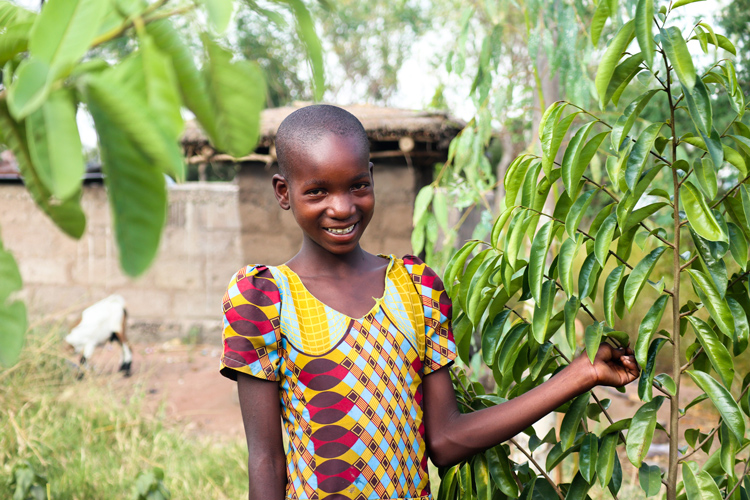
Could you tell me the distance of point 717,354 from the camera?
38.8 inches

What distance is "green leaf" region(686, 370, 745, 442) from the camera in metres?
0.95

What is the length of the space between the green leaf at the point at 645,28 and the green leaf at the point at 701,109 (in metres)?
0.13

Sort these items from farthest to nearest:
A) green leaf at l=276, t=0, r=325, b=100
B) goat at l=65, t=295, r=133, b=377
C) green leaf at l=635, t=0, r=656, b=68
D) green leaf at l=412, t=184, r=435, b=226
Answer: goat at l=65, t=295, r=133, b=377 → green leaf at l=412, t=184, r=435, b=226 → green leaf at l=635, t=0, r=656, b=68 → green leaf at l=276, t=0, r=325, b=100

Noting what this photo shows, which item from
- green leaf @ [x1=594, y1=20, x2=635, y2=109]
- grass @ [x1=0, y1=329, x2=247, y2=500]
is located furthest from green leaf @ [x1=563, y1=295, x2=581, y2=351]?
grass @ [x1=0, y1=329, x2=247, y2=500]

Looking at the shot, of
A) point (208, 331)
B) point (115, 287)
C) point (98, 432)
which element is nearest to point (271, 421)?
point (98, 432)

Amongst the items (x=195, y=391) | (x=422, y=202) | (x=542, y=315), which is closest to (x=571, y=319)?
(x=542, y=315)

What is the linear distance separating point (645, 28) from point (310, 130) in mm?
568

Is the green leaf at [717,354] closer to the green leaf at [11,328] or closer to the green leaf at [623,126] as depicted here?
the green leaf at [623,126]

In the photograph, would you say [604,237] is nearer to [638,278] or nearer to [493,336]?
[638,278]

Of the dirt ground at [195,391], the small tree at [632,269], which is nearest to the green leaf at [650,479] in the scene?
the small tree at [632,269]

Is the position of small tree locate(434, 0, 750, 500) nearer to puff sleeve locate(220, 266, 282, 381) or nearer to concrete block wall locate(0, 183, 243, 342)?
puff sleeve locate(220, 266, 282, 381)

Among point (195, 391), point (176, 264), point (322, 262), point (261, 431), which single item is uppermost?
point (322, 262)

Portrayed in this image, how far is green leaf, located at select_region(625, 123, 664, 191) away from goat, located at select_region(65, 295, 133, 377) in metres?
4.63

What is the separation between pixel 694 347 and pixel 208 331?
5.55m
